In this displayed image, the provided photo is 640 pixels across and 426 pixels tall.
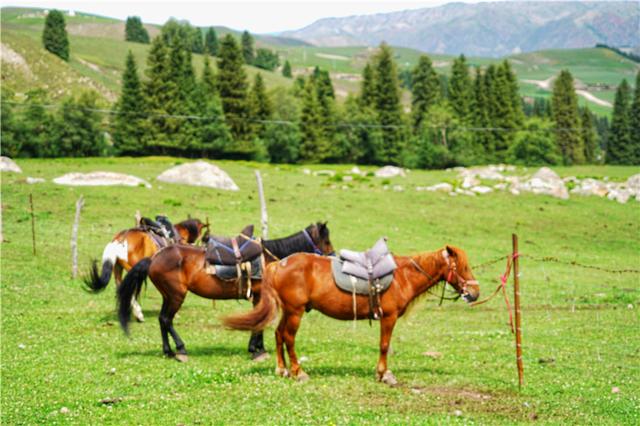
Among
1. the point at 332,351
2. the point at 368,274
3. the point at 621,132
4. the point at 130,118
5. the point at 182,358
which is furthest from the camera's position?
the point at 621,132

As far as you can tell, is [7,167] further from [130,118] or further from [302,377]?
[302,377]

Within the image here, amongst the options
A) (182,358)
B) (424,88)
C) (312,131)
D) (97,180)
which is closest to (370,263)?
(182,358)

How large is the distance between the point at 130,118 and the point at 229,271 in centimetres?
7592

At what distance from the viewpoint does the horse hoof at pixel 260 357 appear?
14.0m

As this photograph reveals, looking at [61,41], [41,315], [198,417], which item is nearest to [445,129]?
[41,315]

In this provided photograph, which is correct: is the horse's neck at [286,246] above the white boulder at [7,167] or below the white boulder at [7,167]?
above

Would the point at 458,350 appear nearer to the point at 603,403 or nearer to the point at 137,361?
the point at 603,403

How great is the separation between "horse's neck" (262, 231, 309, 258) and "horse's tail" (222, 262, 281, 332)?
7.20ft

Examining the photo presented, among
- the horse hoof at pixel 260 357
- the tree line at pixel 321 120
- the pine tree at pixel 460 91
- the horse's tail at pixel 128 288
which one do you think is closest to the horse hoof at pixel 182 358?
the horse's tail at pixel 128 288

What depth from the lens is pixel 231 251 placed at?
1427 centimetres

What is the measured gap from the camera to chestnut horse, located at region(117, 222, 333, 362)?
14.1 meters

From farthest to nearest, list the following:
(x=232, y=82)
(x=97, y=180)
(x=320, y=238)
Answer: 1. (x=232, y=82)
2. (x=97, y=180)
3. (x=320, y=238)

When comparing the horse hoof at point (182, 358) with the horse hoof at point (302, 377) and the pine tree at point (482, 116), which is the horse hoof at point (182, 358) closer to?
the horse hoof at point (302, 377)

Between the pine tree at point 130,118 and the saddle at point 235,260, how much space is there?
73.7m
